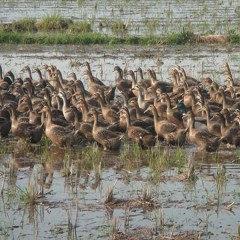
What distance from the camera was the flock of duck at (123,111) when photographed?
46.9 ft

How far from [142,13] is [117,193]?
72.3 ft

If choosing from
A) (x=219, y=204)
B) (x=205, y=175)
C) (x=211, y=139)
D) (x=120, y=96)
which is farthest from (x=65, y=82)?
(x=219, y=204)

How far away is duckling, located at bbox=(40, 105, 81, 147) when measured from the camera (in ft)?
46.6

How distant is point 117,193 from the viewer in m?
11.2

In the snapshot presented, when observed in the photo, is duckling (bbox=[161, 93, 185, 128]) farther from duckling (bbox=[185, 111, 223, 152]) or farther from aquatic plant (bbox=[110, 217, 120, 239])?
aquatic plant (bbox=[110, 217, 120, 239])

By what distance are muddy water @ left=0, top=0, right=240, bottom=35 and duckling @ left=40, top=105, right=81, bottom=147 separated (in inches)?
524

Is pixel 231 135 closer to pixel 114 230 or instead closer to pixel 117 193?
pixel 117 193

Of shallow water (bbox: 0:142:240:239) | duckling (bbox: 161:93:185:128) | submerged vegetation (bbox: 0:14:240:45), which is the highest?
submerged vegetation (bbox: 0:14:240:45)

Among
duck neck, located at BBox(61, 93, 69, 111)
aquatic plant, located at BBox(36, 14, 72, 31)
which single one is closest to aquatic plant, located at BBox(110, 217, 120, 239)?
duck neck, located at BBox(61, 93, 69, 111)

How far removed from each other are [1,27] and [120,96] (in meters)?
9.70

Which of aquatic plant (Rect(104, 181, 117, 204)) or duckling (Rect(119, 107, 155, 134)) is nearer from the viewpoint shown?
aquatic plant (Rect(104, 181, 117, 204))

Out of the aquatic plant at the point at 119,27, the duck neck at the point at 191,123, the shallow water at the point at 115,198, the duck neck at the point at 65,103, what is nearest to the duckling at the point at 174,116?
the duck neck at the point at 191,123

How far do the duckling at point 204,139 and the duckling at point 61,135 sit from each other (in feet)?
6.61

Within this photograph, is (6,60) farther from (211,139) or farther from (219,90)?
(211,139)
